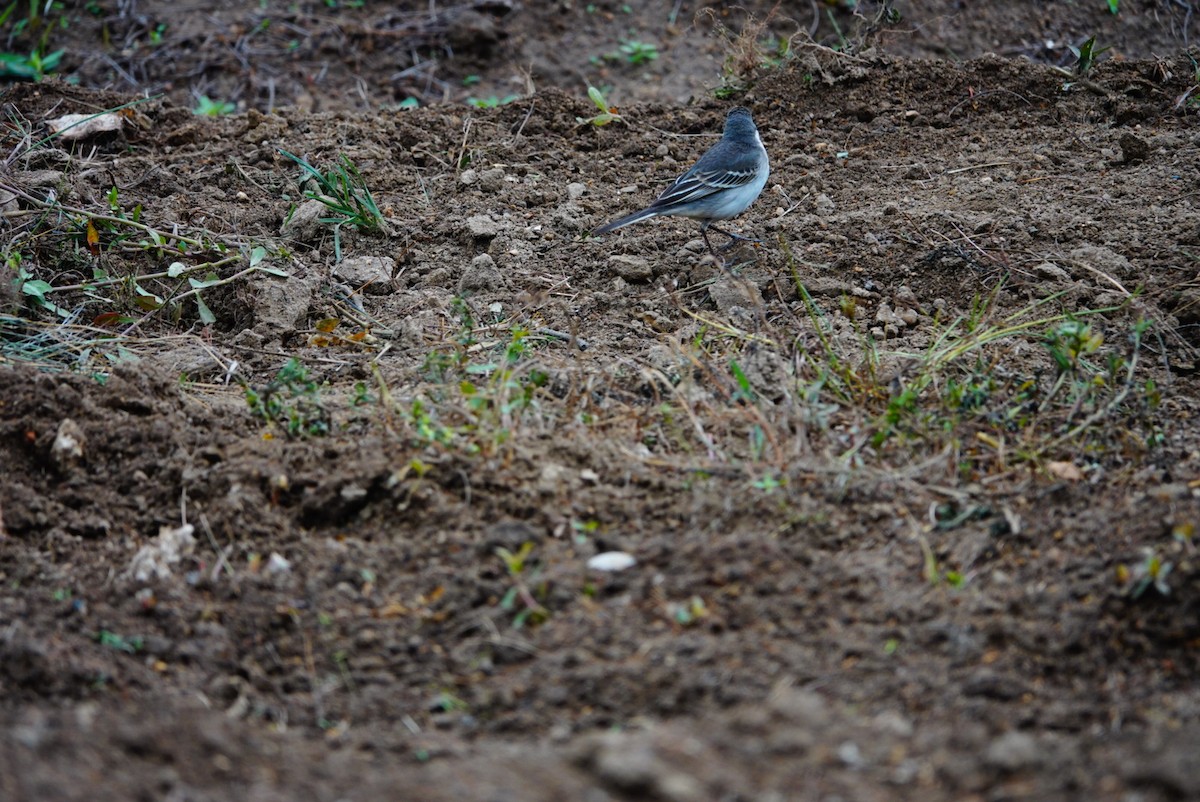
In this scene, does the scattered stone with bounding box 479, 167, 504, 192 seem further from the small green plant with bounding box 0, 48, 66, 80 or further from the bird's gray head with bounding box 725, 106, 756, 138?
the small green plant with bounding box 0, 48, 66, 80

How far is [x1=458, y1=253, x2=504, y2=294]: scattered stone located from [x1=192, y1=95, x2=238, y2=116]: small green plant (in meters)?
Answer: 3.14

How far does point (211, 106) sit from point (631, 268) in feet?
12.6

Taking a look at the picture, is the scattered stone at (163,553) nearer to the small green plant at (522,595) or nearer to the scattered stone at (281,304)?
the small green plant at (522,595)

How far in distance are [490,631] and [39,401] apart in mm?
1920

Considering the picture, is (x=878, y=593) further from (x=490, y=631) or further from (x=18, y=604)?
(x=18, y=604)

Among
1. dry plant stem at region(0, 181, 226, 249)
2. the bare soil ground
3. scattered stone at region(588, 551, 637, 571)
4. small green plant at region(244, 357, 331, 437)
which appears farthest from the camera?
dry plant stem at region(0, 181, 226, 249)

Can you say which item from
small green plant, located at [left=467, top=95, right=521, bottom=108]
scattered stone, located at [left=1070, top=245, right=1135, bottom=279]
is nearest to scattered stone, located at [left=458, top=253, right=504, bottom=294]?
small green plant, located at [left=467, top=95, right=521, bottom=108]

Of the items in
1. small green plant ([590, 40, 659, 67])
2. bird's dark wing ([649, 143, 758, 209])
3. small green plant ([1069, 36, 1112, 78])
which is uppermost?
small green plant ([1069, 36, 1112, 78])

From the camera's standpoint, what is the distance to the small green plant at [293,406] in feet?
12.4

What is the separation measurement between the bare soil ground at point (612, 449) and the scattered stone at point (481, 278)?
3cm

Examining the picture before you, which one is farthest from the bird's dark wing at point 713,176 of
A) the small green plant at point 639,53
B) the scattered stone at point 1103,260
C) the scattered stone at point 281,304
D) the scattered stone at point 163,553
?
the small green plant at point 639,53

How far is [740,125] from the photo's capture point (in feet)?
18.2

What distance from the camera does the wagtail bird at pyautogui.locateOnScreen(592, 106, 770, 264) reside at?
16.3 feet

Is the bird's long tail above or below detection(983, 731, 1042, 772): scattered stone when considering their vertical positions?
below
